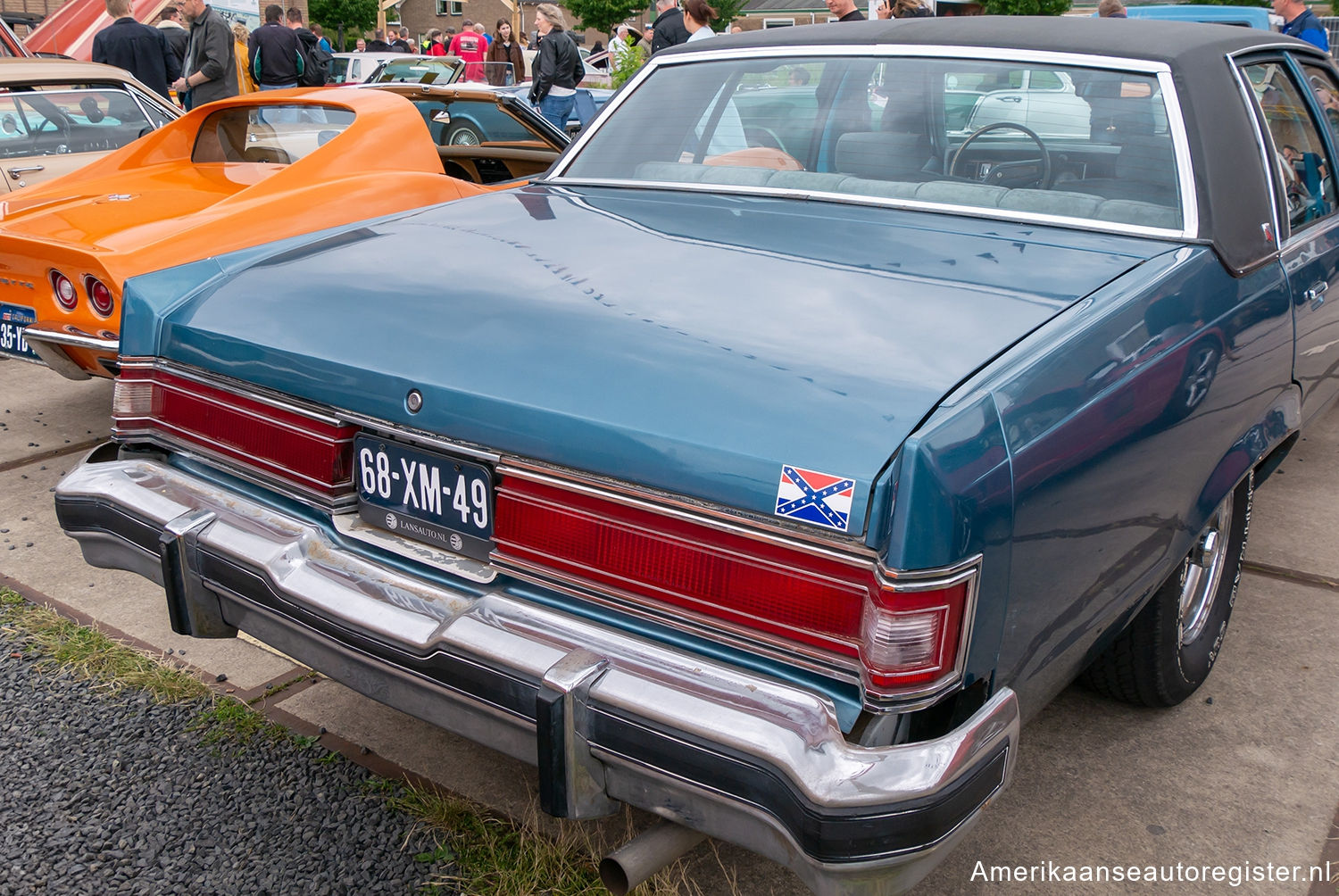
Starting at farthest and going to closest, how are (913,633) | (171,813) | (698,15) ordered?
1. (698,15)
2. (171,813)
3. (913,633)

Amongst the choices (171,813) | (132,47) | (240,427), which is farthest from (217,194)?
(132,47)

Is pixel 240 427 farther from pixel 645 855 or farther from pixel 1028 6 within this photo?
pixel 1028 6

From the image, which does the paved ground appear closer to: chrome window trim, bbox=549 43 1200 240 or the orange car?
chrome window trim, bbox=549 43 1200 240

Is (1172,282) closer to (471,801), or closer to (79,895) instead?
(471,801)

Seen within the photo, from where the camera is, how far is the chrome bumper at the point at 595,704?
157 centimetres

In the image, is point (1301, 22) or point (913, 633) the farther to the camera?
point (1301, 22)

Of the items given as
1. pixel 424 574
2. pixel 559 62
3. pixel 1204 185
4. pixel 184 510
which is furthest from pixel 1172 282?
pixel 559 62

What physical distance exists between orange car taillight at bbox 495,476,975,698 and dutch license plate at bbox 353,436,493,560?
0.07 metres

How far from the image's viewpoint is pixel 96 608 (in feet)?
11.0

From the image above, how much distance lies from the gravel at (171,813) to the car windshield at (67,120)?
4.31m

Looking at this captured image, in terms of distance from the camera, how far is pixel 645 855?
173cm

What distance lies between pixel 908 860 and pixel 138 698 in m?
2.16

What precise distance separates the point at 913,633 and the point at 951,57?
6.25ft

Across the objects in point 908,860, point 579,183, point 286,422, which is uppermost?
point 579,183
